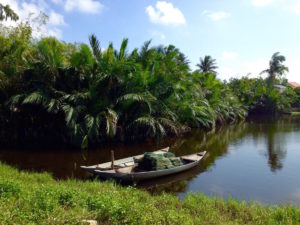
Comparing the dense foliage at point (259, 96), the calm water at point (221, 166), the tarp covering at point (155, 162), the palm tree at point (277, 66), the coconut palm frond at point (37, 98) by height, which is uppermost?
the palm tree at point (277, 66)

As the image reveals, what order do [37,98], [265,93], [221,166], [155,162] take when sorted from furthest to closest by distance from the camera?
[265,93] < [37,98] < [221,166] < [155,162]

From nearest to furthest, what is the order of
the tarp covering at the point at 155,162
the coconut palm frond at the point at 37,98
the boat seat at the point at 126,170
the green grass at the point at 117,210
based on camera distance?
the green grass at the point at 117,210 → the boat seat at the point at 126,170 → the tarp covering at the point at 155,162 → the coconut palm frond at the point at 37,98

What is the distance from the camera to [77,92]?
1196cm

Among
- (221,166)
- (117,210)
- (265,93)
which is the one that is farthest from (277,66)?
(117,210)

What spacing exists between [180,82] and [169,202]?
1116cm

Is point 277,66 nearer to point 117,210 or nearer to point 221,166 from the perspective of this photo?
point 221,166

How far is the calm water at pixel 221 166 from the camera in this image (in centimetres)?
770

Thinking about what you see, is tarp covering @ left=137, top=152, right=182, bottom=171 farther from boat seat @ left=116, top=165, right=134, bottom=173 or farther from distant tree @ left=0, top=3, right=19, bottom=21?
distant tree @ left=0, top=3, right=19, bottom=21

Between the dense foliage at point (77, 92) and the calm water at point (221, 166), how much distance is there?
4.00ft

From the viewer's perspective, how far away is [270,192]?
24.7ft

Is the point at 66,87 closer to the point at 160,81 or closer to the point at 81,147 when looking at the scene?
the point at 81,147

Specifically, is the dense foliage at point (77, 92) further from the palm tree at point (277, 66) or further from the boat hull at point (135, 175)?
the palm tree at point (277, 66)

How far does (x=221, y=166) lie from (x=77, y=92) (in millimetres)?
7640

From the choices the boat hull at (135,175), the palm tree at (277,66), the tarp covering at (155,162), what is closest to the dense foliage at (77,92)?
the tarp covering at (155,162)
